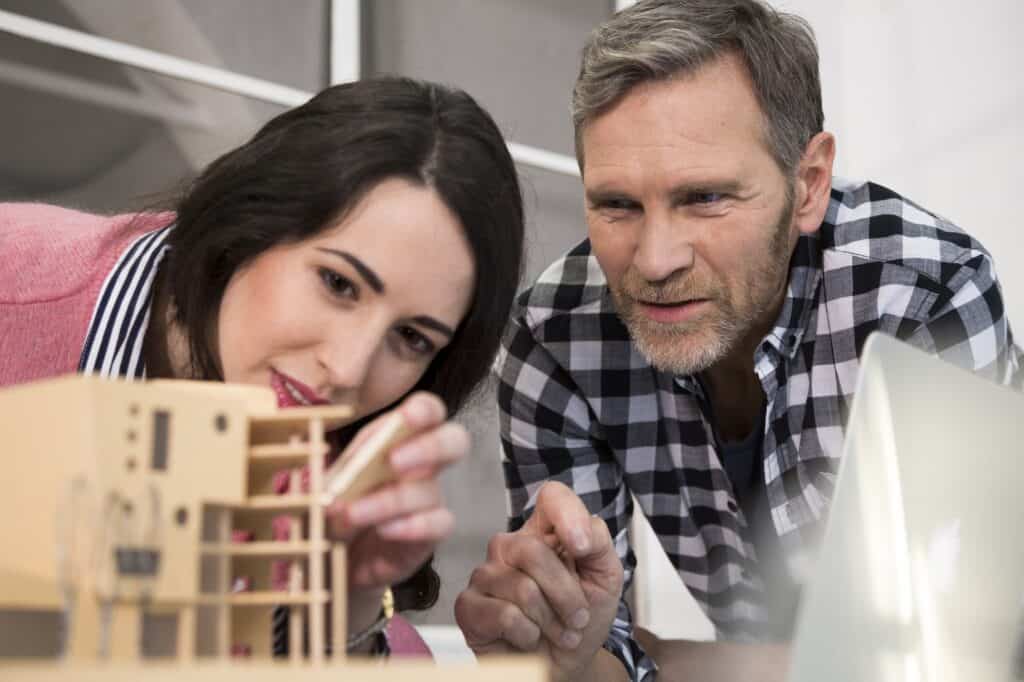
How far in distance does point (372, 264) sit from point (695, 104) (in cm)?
67

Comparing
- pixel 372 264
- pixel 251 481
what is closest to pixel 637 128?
pixel 372 264

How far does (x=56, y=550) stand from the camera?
56cm

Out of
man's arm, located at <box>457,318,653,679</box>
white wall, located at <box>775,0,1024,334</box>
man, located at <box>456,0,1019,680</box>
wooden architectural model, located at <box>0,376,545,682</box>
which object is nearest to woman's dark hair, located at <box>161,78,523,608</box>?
man, located at <box>456,0,1019,680</box>

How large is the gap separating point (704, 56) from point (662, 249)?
1.01ft

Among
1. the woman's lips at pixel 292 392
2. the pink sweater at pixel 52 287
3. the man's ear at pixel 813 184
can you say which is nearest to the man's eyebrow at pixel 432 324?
the woman's lips at pixel 292 392

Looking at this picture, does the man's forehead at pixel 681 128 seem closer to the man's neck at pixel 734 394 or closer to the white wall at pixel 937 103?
the man's neck at pixel 734 394

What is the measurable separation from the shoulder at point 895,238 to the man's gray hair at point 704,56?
14cm

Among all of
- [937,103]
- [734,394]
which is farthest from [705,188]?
[937,103]

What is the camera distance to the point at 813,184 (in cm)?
180

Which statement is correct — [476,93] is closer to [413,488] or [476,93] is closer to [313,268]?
[313,268]

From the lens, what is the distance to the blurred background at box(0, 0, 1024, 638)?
6.98 feet

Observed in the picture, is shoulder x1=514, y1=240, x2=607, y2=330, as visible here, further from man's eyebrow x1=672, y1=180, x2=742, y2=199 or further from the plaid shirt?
man's eyebrow x1=672, y1=180, x2=742, y2=199

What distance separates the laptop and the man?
0.47 metres

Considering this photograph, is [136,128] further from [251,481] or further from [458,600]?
[251,481]
